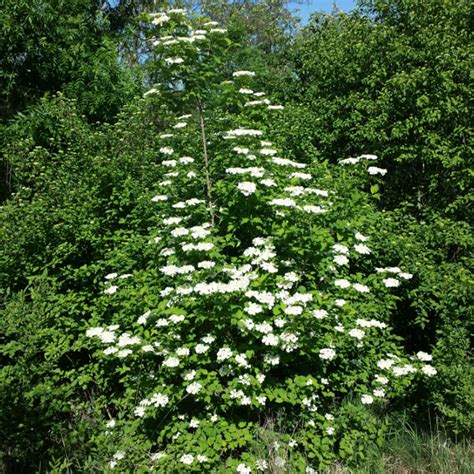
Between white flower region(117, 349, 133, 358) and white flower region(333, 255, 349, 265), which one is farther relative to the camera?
white flower region(333, 255, 349, 265)

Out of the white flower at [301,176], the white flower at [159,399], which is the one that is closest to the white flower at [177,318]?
the white flower at [159,399]

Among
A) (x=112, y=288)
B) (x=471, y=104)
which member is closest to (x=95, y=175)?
(x=112, y=288)

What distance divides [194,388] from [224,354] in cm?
25

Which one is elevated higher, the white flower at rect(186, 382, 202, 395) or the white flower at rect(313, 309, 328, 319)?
the white flower at rect(313, 309, 328, 319)

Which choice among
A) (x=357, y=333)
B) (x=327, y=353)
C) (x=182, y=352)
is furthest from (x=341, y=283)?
(x=182, y=352)

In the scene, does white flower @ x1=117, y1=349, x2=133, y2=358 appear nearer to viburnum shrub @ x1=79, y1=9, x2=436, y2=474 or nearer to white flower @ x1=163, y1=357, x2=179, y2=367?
viburnum shrub @ x1=79, y1=9, x2=436, y2=474

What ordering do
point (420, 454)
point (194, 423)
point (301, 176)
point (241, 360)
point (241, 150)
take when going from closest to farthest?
point (241, 360) → point (194, 423) → point (420, 454) → point (241, 150) → point (301, 176)

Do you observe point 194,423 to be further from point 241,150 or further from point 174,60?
point 174,60

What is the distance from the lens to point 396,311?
420 cm

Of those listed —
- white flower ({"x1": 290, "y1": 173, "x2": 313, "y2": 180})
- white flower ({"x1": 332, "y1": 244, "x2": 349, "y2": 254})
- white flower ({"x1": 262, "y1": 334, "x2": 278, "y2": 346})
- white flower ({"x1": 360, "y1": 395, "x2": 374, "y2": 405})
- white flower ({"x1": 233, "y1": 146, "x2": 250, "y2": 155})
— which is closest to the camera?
white flower ({"x1": 262, "y1": 334, "x2": 278, "y2": 346})

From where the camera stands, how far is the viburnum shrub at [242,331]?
2795mm

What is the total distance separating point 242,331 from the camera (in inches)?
112


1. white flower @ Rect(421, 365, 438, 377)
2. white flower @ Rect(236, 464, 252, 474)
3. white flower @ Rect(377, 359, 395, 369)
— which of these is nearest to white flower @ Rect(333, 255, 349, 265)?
white flower @ Rect(377, 359, 395, 369)

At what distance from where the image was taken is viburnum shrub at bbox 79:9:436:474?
110 inches
